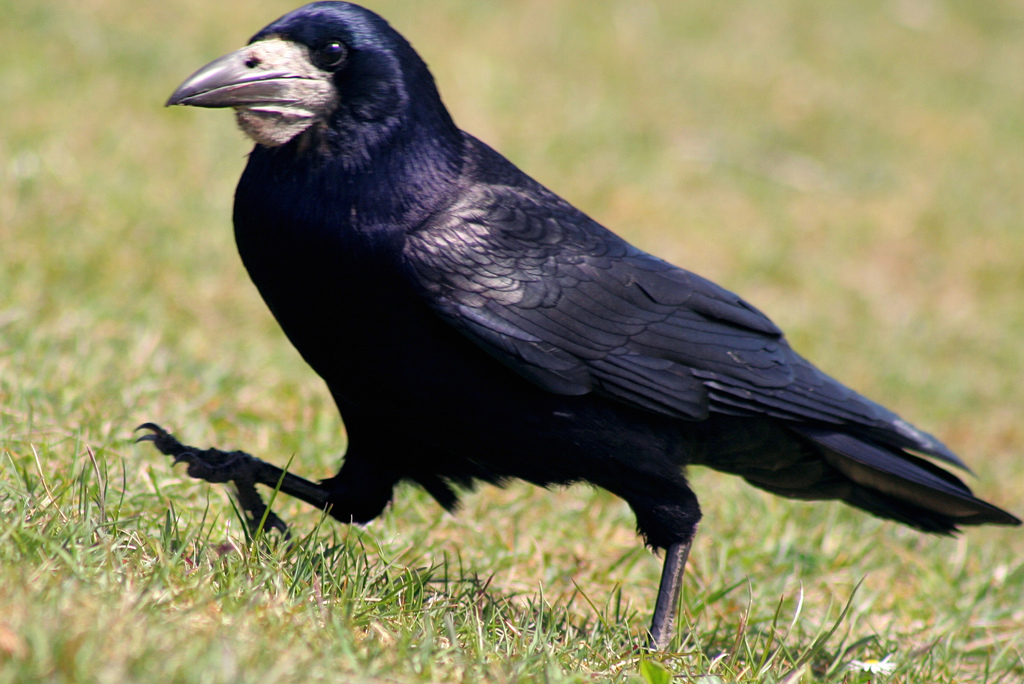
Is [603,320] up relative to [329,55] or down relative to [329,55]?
down

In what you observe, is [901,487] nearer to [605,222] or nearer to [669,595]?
[669,595]

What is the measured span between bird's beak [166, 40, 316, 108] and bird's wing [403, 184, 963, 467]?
502 mm

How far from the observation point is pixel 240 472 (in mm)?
3102

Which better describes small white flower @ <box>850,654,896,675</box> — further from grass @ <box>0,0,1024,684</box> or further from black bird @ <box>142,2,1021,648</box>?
black bird @ <box>142,2,1021,648</box>

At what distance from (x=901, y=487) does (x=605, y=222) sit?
11.9 ft

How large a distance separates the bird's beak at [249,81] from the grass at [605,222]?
99cm

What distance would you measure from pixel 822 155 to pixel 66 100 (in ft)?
18.5

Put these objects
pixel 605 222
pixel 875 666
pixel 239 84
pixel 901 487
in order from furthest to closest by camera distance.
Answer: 1. pixel 605 222
2. pixel 901 487
3. pixel 875 666
4. pixel 239 84

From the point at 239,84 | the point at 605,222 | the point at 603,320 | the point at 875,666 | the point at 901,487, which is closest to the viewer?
the point at 239,84

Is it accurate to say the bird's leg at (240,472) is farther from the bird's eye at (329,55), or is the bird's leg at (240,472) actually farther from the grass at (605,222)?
the bird's eye at (329,55)

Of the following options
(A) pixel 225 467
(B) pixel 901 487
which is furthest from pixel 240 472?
(B) pixel 901 487

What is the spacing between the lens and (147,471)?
3.27 metres

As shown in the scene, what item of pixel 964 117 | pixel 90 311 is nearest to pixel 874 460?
pixel 90 311

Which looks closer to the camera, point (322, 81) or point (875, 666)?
point (322, 81)
